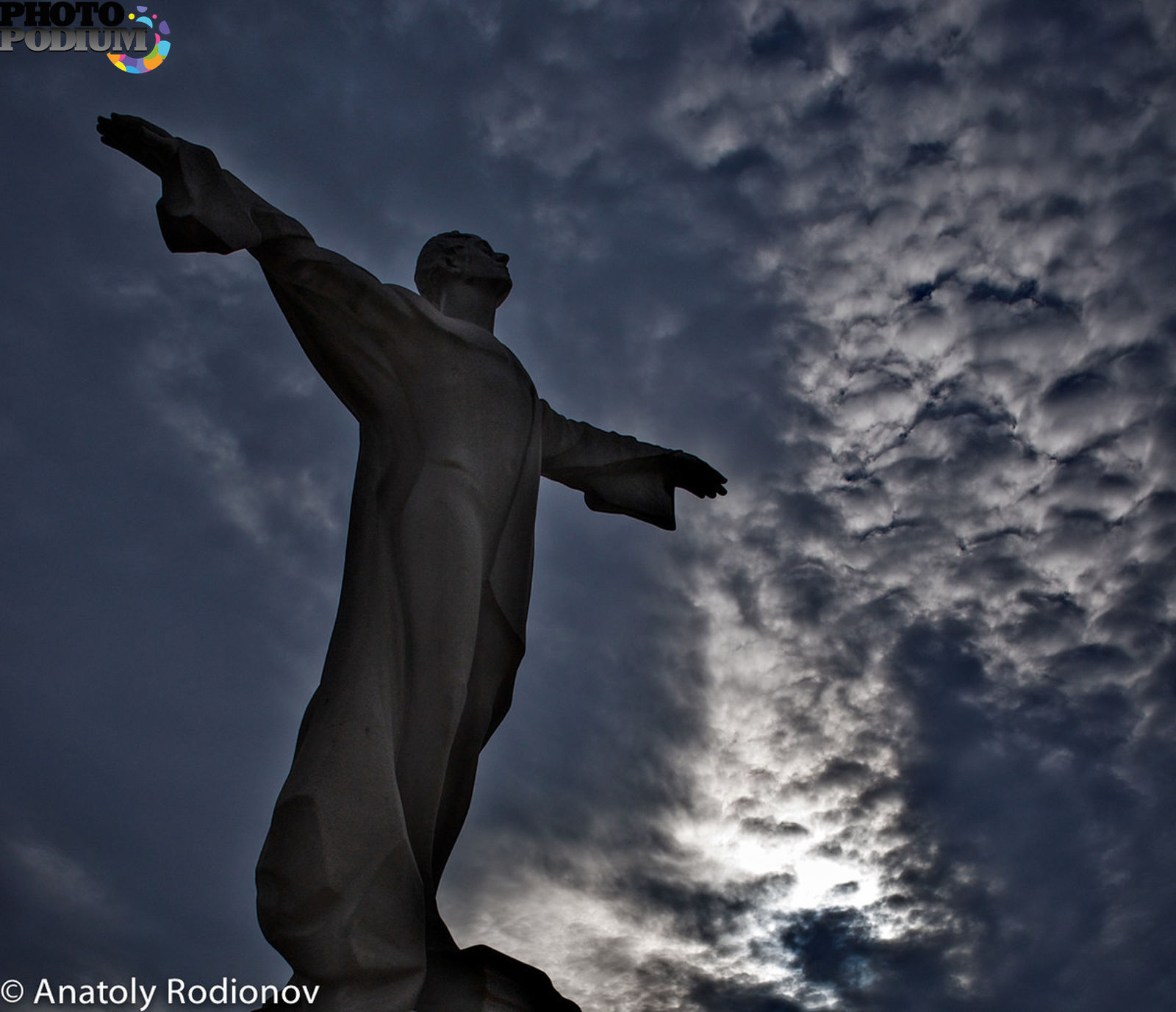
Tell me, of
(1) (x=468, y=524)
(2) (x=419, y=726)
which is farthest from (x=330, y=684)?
(1) (x=468, y=524)

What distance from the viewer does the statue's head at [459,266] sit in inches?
286

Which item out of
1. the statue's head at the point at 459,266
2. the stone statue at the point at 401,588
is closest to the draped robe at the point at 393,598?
the stone statue at the point at 401,588

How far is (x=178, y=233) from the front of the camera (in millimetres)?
5594

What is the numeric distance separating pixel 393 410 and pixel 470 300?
1136 mm

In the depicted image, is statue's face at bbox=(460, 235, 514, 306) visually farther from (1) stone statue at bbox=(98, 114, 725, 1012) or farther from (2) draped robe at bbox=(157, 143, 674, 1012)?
(2) draped robe at bbox=(157, 143, 674, 1012)

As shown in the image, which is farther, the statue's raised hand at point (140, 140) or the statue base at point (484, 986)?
the statue's raised hand at point (140, 140)

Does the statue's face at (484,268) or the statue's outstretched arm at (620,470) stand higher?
the statue's face at (484,268)

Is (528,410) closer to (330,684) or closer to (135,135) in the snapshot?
(330,684)

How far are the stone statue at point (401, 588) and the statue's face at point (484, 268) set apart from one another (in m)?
0.02

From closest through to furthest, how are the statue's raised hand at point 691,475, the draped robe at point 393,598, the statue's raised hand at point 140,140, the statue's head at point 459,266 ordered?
the draped robe at point 393,598 → the statue's raised hand at point 140,140 → the statue's head at point 459,266 → the statue's raised hand at point 691,475

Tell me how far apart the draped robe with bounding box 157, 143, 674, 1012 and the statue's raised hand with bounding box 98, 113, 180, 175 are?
3.0 inches

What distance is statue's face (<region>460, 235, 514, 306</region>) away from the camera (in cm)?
727

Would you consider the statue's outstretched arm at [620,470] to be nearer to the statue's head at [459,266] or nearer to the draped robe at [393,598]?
the draped robe at [393,598]

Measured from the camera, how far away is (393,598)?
5.91 m
